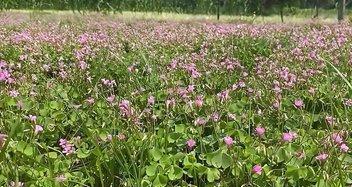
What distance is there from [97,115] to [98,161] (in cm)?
99

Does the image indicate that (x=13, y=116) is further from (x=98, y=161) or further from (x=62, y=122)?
(x=98, y=161)

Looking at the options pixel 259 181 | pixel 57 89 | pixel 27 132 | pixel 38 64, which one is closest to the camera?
pixel 259 181

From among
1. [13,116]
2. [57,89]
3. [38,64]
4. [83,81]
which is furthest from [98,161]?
[38,64]

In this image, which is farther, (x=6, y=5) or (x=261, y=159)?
(x=6, y=5)

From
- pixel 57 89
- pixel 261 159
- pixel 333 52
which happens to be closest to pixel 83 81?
pixel 57 89

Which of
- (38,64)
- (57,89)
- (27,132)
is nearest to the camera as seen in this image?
(27,132)

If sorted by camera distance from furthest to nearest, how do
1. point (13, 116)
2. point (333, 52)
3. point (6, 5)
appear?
point (6, 5) → point (333, 52) → point (13, 116)

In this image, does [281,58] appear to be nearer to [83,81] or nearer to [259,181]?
[83,81]

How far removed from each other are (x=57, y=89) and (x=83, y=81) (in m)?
0.45

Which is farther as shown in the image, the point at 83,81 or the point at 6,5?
the point at 6,5

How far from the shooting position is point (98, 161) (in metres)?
2.63

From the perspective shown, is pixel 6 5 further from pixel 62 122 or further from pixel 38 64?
pixel 62 122

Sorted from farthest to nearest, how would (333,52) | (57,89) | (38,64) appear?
→ (333,52)
(38,64)
(57,89)

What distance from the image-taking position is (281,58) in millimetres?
6129
